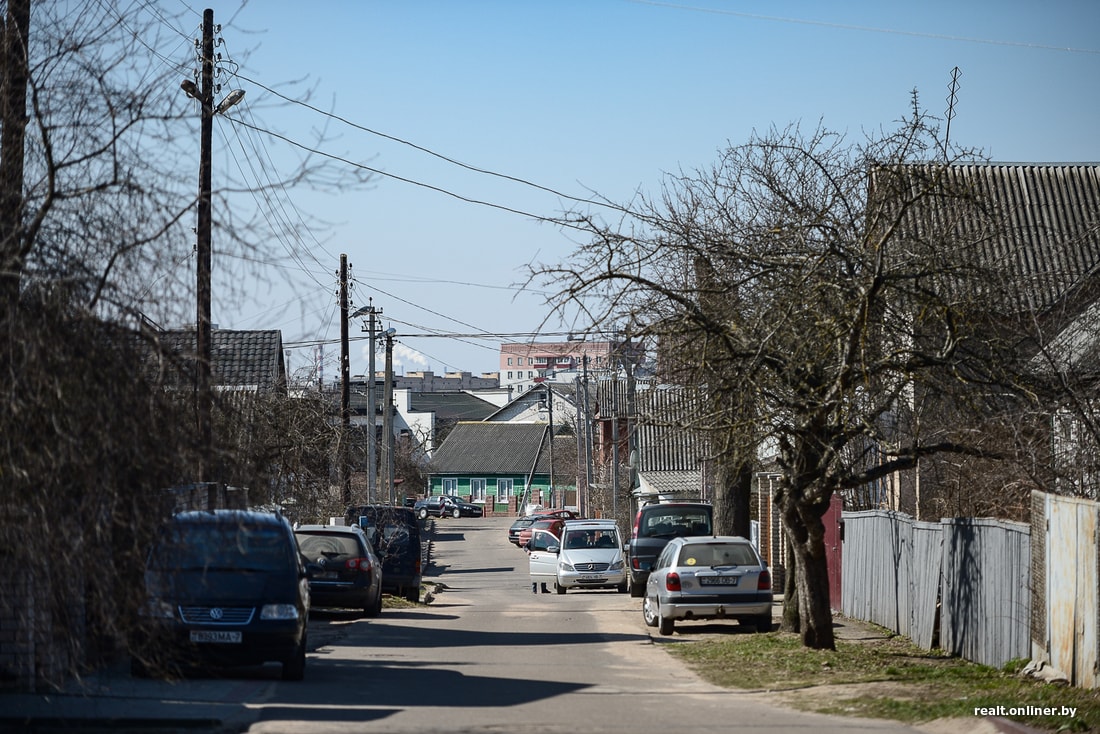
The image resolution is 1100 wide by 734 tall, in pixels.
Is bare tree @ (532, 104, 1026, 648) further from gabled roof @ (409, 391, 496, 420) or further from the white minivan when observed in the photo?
gabled roof @ (409, 391, 496, 420)

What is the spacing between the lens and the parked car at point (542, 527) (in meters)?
59.8

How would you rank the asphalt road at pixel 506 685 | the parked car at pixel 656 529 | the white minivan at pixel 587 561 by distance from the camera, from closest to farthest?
the asphalt road at pixel 506 685 < the parked car at pixel 656 529 < the white minivan at pixel 587 561

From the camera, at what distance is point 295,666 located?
13102 mm

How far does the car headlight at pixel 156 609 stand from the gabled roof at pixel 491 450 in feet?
322

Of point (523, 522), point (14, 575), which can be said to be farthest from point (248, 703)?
point (523, 522)

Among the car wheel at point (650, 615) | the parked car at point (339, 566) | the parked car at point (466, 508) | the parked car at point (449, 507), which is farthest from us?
the parked car at point (466, 508)

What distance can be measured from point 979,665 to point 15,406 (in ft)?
37.1

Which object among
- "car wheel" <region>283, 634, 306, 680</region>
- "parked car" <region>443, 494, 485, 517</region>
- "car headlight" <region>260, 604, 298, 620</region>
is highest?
"car headlight" <region>260, 604, 298, 620</region>

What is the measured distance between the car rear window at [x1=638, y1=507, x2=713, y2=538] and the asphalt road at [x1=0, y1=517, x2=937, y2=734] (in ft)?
32.5

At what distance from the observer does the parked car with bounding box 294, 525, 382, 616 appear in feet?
70.8

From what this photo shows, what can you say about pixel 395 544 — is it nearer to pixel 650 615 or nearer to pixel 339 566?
pixel 339 566

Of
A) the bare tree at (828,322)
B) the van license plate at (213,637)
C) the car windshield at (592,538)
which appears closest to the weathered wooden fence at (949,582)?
the bare tree at (828,322)

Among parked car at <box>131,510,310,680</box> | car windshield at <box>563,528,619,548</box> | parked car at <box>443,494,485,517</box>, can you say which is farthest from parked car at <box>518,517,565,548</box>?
parked car at <box>131,510,310,680</box>

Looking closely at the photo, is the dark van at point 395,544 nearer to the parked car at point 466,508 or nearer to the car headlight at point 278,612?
the car headlight at point 278,612
